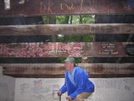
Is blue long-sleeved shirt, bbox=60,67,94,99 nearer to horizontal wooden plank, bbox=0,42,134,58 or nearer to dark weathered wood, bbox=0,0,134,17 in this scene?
dark weathered wood, bbox=0,0,134,17

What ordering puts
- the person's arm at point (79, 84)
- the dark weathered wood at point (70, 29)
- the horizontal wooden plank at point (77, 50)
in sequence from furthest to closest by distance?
1. the horizontal wooden plank at point (77, 50)
2. the dark weathered wood at point (70, 29)
3. the person's arm at point (79, 84)

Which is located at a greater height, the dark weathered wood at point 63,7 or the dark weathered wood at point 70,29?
the dark weathered wood at point 63,7

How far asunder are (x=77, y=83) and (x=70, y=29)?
302cm

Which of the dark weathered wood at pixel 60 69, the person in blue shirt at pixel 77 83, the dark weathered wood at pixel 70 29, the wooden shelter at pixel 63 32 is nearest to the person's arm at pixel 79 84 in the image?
the person in blue shirt at pixel 77 83

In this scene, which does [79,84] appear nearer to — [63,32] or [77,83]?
[77,83]

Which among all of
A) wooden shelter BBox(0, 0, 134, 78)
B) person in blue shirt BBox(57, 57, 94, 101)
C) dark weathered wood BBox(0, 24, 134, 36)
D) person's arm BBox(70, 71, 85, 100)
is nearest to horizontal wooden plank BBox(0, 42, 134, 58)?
wooden shelter BBox(0, 0, 134, 78)

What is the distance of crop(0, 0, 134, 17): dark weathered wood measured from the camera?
6.18 m

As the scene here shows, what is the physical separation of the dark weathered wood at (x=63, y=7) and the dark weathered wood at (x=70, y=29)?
108 cm

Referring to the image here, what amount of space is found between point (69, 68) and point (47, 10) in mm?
2314

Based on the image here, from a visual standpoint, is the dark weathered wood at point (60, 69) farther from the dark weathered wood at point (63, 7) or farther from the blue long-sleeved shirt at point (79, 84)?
the blue long-sleeved shirt at point (79, 84)

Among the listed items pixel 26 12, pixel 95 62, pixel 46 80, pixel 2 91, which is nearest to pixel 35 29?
pixel 26 12

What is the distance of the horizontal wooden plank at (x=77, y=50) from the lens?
791 centimetres

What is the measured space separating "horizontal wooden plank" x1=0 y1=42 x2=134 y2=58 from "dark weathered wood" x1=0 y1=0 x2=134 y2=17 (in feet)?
6.64

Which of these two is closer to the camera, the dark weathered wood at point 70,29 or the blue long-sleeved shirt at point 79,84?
the blue long-sleeved shirt at point 79,84
